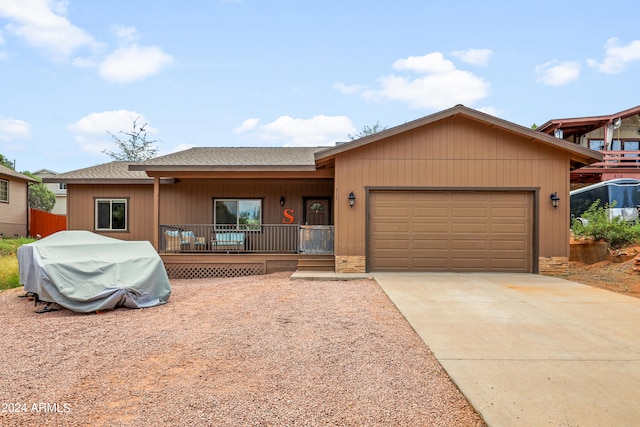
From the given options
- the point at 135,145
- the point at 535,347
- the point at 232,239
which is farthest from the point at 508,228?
the point at 135,145

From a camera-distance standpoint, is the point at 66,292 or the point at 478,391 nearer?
the point at 478,391

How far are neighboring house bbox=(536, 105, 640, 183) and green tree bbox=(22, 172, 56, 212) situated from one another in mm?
38023

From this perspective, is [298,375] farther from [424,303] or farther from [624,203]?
[624,203]

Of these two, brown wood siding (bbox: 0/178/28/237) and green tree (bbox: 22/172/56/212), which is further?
green tree (bbox: 22/172/56/212)

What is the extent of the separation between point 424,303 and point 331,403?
12.4 ft

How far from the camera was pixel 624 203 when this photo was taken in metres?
15.2

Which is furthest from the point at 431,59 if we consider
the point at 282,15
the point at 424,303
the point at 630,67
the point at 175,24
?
the point at 424,303

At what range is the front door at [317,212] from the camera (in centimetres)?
1280

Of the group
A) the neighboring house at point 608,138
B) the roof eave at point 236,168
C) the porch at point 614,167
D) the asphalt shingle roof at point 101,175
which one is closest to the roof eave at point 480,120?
the roof eave at point 236,168

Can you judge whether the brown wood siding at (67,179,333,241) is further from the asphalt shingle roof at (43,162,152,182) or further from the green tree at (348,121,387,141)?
the green tree at (348,121,387,141)

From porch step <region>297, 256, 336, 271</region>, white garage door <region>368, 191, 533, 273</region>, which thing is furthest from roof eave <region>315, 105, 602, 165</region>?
porch step <region>297, 256, 336, 271</region>

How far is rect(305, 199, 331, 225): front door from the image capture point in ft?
42.0

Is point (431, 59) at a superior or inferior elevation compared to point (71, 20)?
superior

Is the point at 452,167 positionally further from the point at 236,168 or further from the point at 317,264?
the point at 236,168
